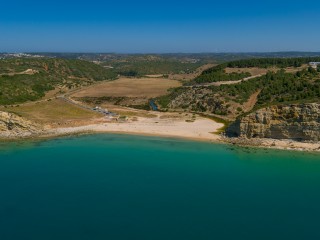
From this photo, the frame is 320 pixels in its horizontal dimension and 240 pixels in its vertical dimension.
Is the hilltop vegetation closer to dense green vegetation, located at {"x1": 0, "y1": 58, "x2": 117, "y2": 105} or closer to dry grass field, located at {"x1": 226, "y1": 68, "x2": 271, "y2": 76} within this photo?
dry grass field, located at {"x1": 226, "y1": 68, "x2": 271, "y2": 76}

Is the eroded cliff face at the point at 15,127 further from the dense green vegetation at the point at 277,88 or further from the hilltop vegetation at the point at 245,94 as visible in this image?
the dense green vegetation at the point at 277,88

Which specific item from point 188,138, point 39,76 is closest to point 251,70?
point 188,138

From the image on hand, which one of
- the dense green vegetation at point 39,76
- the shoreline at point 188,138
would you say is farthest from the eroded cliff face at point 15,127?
the dense green vegetation at point 39,76

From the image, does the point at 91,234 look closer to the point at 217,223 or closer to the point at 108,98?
the point at 217,223

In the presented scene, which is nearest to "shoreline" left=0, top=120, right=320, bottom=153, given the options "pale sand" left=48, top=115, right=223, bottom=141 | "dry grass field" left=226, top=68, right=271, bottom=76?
"pale sand" left=48, top=115, right=223, bottom=141

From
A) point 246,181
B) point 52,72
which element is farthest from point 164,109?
point 52,72

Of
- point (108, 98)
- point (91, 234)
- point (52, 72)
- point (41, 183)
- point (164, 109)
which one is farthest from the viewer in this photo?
point (52, 72)
